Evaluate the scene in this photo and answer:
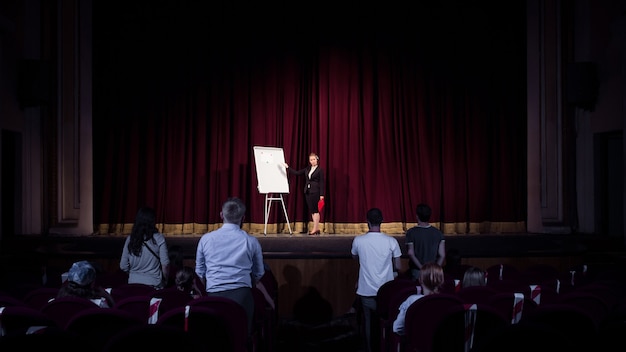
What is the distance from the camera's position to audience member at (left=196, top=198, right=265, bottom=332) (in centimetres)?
373

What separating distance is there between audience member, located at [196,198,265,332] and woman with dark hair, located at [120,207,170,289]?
0.94m

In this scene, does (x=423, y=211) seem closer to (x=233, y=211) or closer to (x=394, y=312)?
(x=394, y=312)

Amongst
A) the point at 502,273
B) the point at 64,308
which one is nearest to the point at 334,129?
the point at 502,273

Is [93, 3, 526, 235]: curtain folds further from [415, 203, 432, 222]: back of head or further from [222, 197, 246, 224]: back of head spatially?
[222, 197, 246, 224]: back of head

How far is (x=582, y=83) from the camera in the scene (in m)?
9.66

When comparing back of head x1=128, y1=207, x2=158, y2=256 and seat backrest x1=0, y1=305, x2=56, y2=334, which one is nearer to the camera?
seat backrest x1=0, y1=305, x2=56, y2=334

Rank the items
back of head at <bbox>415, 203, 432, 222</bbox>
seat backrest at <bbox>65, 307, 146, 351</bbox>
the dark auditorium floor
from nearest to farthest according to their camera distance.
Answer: seat backrest at <bbox>65, 307, 146, 351</bbox>
back of head at <bbox>415, 203, 432, 222</bbox>
the dark auditorium floor

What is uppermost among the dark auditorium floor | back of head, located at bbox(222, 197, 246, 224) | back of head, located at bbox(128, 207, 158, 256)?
back of head, located at bbox(222, 197, 246, 224)

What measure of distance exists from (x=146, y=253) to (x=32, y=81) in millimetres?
6325

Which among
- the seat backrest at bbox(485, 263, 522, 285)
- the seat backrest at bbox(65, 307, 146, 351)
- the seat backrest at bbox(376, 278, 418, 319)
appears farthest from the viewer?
the seat backrest at bbox(485, 263, 522, 285)

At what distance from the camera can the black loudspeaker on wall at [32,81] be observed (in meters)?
9.66

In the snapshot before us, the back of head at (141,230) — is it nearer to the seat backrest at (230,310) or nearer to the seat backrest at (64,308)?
the seat backrest at (64,308)

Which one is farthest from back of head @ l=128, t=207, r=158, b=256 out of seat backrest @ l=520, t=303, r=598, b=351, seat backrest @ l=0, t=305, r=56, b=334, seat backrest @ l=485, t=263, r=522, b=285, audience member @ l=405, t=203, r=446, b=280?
seat backrest @ l=485, t=263, r=522, b=285

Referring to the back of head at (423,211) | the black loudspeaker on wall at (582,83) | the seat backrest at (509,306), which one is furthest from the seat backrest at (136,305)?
the black loudspeaker on wall at (582,83)
